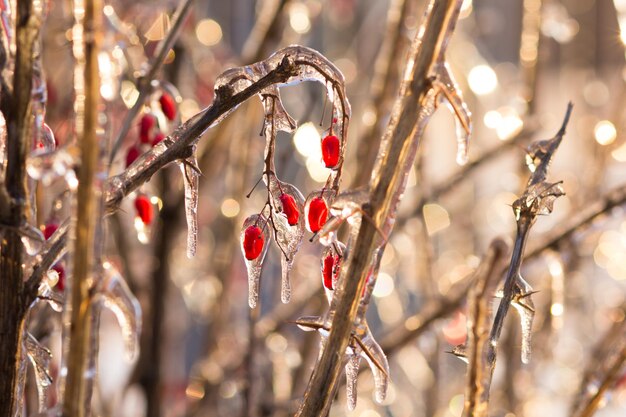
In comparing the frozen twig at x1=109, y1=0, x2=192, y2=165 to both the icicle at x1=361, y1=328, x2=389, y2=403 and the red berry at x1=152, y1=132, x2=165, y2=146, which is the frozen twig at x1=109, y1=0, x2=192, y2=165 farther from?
the icicle at x1=361, y1=328, x2=389, y2=403

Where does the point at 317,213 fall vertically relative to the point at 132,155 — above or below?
below

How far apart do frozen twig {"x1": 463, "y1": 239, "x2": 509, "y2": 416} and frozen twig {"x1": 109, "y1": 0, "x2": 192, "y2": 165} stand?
354 mm

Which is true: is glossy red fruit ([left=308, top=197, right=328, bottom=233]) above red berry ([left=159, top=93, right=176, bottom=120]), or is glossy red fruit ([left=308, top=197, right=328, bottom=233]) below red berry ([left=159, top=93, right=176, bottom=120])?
below

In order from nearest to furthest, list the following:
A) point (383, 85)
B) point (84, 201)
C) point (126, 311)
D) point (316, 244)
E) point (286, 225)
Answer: point (84, 201), point (126, 311), point (286, 225), point (383, 85), point (316, 244)

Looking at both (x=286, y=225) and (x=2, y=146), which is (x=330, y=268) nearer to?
(x=286, y=225)

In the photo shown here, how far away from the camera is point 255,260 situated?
1.84 feet

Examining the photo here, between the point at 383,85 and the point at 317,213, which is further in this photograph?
the point at 383,85

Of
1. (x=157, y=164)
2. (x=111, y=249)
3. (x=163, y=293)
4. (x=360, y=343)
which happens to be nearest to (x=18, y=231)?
(x=157, y=164)

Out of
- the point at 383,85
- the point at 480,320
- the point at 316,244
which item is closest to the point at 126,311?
the point at 480,320

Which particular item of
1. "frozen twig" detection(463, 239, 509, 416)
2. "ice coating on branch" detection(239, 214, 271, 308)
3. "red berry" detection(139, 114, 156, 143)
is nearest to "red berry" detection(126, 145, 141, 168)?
"red berry" detection(139, 114, 156, 143)

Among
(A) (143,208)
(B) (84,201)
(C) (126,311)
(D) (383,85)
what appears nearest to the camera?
(B) (84,201)

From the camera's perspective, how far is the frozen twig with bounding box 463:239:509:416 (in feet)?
Result: 1.15

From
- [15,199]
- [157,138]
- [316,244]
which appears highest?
[316,244]

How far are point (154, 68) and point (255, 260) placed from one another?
0.19 metres
